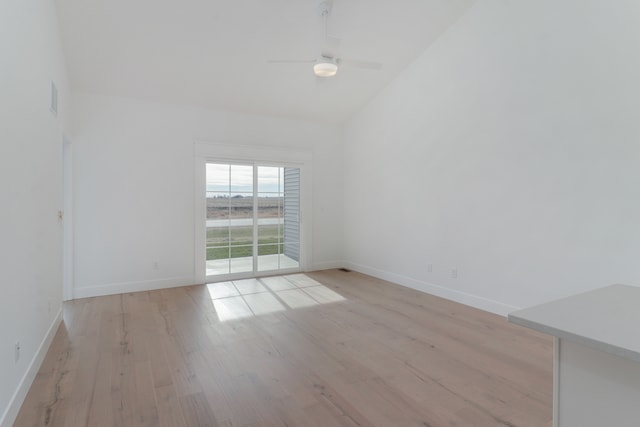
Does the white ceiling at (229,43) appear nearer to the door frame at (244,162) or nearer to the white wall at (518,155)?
the white wall at (518,155)

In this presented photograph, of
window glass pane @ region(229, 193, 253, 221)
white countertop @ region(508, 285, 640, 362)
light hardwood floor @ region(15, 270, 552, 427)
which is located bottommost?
light hardwood floor @ region(15, 270, 552, 427)

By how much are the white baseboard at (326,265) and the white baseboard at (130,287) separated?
87.7 inches

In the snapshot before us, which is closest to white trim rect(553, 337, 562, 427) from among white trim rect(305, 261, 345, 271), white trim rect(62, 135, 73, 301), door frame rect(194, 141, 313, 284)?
door frame rect(194, 141, 313, 284)

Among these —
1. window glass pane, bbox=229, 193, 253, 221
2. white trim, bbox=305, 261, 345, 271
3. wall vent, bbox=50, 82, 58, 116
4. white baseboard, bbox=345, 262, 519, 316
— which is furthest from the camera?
→ white trim, bbox=305, 261, 345, 271

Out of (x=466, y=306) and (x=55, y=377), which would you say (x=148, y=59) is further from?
(x=466, y=306)

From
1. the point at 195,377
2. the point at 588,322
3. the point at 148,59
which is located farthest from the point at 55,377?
the point at 148,59

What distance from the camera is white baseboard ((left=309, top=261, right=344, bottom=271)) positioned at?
250 inches

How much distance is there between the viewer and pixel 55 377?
8.21 feet

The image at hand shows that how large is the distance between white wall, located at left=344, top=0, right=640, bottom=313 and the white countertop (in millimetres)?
2199

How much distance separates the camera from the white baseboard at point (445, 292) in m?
3.86

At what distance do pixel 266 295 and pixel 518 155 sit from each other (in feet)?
11.8

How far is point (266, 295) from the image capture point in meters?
4.69

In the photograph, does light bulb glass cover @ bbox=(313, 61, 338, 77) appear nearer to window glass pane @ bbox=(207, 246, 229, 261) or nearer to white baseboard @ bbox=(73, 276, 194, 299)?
window glass pane @ bbox=(207, 246, 229, 261)

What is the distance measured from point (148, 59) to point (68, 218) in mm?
2314
